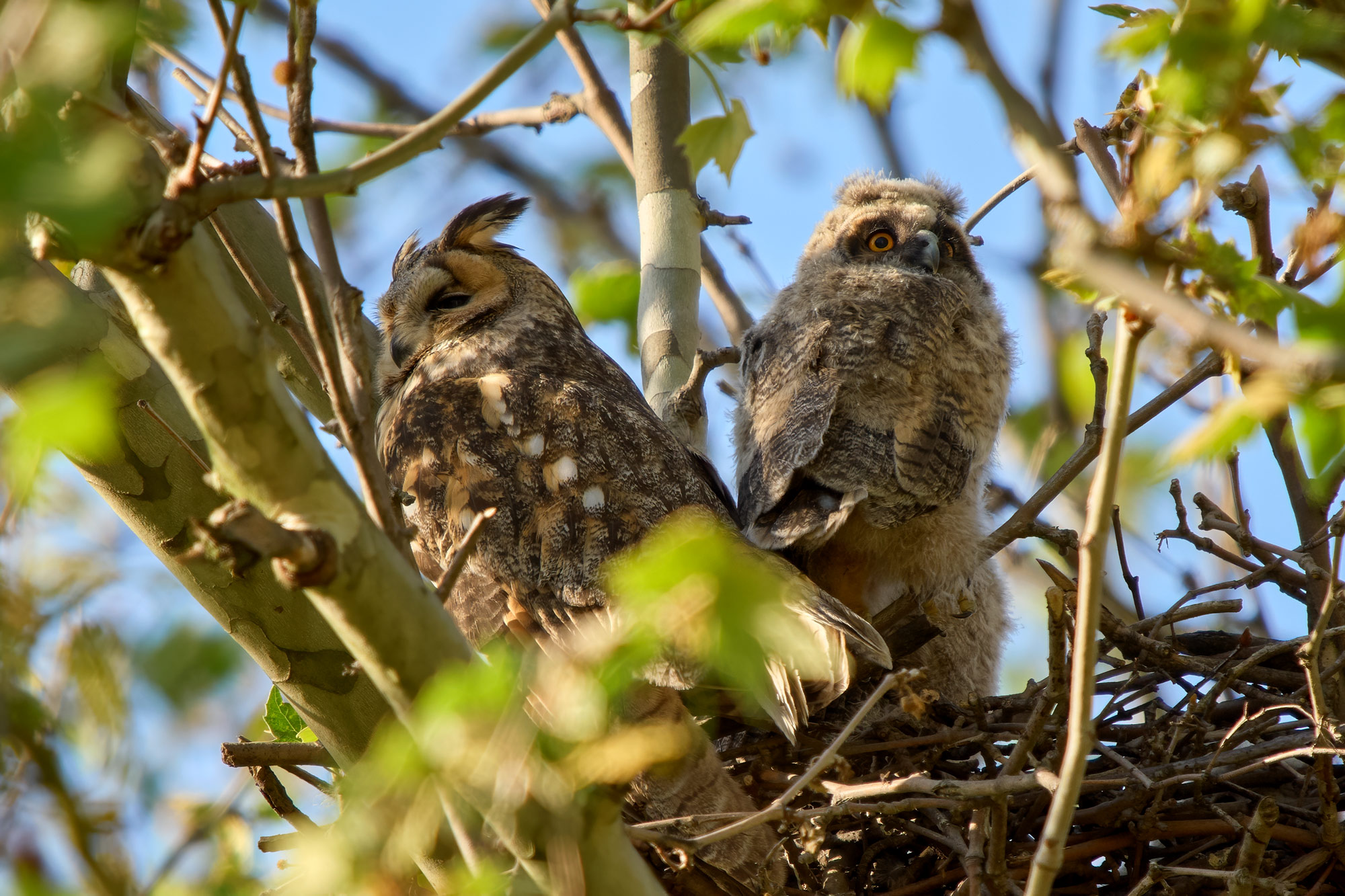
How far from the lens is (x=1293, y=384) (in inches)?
36.0

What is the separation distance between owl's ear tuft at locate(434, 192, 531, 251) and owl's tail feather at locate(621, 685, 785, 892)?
1456mm

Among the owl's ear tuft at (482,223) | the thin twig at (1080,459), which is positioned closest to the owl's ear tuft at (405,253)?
the owl's ear tuft at (482,223)

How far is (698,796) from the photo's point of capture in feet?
6.64

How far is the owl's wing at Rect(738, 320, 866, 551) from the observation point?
234 cm

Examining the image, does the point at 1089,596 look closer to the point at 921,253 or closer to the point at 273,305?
the point at 273,305

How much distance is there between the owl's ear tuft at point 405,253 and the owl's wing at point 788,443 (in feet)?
3.15

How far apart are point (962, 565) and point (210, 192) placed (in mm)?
1923

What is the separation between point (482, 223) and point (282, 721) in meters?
1.38

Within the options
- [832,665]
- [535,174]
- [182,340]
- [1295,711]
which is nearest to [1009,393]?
[1295,711]

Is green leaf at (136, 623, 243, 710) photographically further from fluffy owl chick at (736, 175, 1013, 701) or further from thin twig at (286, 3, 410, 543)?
fluffy owl chick at (736, 175, 1013, 701)

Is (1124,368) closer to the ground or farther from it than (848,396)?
closer to the ground

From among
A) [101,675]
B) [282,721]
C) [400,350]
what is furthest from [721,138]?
[400,350]

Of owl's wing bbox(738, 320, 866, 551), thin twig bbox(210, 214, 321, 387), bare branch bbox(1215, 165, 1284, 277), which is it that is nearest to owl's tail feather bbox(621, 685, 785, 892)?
owl's wing bbox(738, 320, 866, 551)

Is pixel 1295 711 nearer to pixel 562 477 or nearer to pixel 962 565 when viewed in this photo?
pixel 962 565
